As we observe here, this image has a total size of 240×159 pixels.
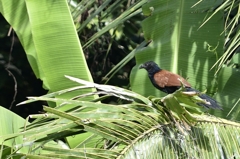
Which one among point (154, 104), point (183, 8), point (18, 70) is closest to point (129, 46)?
point (18, 70)

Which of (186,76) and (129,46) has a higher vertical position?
(186,76)

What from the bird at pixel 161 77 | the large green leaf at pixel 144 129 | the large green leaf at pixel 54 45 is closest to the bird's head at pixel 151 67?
the bird at pixel 161 77

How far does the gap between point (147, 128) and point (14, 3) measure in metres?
1.46

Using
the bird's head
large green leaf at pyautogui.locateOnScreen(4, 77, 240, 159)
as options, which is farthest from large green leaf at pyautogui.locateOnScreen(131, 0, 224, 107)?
large green leaf at pyautogui.locateOnScreen(4, 77, 240, 159)

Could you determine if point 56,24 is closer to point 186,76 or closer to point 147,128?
point 186,76

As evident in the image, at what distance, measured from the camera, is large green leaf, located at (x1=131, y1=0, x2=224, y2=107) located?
8.48ft

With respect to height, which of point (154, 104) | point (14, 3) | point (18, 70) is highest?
point (14, 3)

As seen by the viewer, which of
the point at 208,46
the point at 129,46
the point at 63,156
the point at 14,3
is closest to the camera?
the point at 63,156

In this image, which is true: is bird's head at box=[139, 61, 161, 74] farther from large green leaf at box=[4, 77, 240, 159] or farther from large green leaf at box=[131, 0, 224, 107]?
large green leaf at box=[4, 77, 240, 159]

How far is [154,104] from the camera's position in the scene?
5.69 ft

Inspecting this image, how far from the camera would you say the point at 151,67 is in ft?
8.41

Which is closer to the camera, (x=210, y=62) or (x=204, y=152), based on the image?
(x=204, y=152)

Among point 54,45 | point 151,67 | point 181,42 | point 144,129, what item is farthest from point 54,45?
point 144,129

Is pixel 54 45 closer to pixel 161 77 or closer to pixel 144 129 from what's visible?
pixel 161 77
